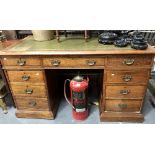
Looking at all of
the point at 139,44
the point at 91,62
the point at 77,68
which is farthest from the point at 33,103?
the point at 139,44

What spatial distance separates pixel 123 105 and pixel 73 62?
0.70 metres

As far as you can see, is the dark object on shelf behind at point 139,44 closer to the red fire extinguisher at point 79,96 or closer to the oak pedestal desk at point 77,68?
the oak pedestal desk at point 77,68

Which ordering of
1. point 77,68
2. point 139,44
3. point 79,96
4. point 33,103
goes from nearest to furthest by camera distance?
1. point 139,44
2. point 77,68
3. point 79,96
4. point 33,103

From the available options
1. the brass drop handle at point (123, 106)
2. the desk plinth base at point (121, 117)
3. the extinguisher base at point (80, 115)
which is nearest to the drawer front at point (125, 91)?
the brass drop handle at point (123, 106)

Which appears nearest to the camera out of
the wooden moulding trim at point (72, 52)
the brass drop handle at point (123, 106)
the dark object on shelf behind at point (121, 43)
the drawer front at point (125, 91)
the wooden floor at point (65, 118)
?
A: the wooden moulding trim at point (72, 52)

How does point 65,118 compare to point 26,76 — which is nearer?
point 26,76

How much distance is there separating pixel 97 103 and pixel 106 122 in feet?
1.12

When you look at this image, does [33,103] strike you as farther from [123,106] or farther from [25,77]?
[123,106]

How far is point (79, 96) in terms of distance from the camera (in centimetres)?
164

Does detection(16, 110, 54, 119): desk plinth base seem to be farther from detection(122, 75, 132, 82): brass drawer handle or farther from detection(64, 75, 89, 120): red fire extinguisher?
detection(122, 75, 132, 82): brass drawer handle

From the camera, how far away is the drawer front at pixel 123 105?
1.65 metres

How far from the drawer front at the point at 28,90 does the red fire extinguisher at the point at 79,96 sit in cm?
30

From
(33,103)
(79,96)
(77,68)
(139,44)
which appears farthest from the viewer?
(33,103)

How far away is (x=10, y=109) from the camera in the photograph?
2.01 m
